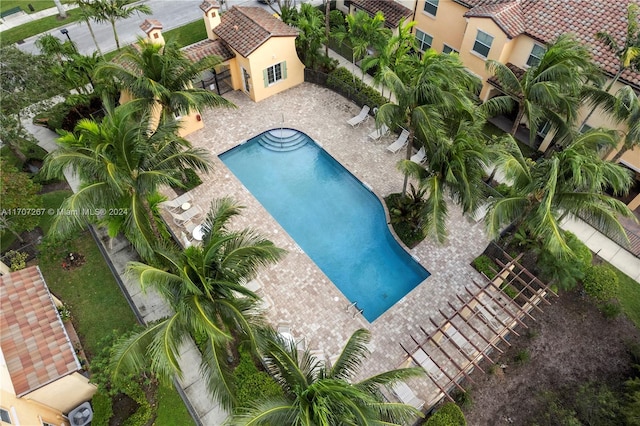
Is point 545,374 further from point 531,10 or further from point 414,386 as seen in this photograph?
point 531,10

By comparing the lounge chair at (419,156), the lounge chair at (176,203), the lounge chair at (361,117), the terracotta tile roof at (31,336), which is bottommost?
the lounge chair at (176,203)

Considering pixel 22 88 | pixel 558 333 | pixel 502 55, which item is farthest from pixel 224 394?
pixel 502 55

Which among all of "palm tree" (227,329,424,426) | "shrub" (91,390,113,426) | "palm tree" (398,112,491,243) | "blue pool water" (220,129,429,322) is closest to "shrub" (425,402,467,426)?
"palm tree" (227,329,424,426)

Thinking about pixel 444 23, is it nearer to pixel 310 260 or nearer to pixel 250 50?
pixel 250 50

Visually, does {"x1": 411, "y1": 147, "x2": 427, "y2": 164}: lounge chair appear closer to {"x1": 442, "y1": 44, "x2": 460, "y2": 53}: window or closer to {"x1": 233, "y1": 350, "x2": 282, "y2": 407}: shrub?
{"x1": 442, "y1": 44, "x2": 460, "y2": 53}: window

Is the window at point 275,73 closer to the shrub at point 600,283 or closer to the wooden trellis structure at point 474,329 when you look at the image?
the wooden trellis structure at point 474,329

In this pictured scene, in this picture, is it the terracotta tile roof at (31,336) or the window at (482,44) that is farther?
the window at (482,44)

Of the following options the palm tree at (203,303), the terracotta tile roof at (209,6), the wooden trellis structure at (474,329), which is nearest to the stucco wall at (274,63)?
the terracotta tile roof at (209,6)
